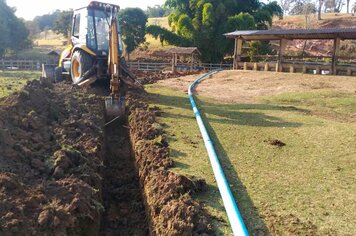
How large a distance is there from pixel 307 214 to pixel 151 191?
1.75 metres

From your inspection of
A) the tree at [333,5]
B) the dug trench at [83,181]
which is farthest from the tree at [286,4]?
the dug trench at [83,181]

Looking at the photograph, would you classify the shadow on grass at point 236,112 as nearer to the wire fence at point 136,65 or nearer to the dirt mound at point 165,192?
the dirt mound at point 165,192

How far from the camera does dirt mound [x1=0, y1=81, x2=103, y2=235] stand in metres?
3.40

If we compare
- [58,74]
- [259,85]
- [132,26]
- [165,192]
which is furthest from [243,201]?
[132,26]

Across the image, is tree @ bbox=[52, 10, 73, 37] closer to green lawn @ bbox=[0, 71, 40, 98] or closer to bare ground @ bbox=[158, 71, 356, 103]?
green lawn @ bbox=[0, 71, 40, 98]

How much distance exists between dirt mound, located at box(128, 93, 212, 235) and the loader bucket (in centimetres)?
243

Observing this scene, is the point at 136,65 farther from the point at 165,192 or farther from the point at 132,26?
the point at 165,192

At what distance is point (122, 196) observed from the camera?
17.3ft

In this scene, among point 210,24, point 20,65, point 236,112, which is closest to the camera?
point 236,112

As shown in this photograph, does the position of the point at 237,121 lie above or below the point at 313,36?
below

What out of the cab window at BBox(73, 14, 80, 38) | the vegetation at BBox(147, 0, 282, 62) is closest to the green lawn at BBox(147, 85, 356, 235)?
the cab window at BBox(73, 14, 80, 38)

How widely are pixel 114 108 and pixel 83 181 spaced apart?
4720 mm

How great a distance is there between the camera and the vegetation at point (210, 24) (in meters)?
33.4

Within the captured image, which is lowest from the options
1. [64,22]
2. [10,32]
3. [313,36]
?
[313,36]
